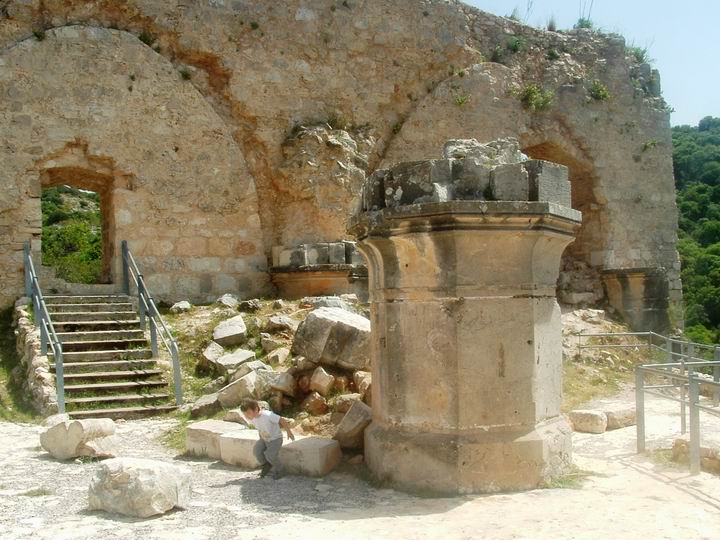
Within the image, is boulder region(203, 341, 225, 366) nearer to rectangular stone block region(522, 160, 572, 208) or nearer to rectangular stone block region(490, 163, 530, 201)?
rectangular stone block region(490, 163, 530, 201)

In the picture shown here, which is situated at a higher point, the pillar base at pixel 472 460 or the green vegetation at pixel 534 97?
the green vegetation at pixel 534 97

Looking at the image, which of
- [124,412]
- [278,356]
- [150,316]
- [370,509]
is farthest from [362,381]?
[150,316]

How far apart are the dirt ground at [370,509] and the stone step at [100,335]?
137 inches

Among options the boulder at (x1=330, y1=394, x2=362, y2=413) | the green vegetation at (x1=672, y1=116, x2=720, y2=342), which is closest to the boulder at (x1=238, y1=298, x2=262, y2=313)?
the boulder at (x1=330, y1=394, x2=362, y2=413)

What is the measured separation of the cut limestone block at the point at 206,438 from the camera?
6.18 meters

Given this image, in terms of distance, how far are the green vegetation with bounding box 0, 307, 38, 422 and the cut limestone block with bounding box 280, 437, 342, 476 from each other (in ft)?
11.9

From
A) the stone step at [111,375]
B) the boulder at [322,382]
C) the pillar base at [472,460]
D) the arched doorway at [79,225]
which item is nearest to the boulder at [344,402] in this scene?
the boulder at [322,382]

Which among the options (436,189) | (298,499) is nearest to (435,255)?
(436,189)

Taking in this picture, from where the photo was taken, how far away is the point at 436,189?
501cm

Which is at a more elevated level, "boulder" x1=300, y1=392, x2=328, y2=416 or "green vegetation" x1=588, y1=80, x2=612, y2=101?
"green vegetation" x1=588, y1=80, x2=612, y2=101

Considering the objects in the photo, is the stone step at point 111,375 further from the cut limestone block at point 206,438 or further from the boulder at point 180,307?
the cut limestone block at point 206,438

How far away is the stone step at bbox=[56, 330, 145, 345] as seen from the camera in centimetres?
920

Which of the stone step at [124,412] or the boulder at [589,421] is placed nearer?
the boulder at [589,421]

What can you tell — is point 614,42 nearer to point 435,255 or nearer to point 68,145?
point 68,145
